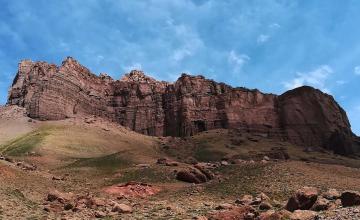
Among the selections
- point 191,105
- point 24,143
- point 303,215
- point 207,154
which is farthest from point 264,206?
point 191,105

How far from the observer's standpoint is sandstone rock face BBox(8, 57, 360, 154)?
479ft

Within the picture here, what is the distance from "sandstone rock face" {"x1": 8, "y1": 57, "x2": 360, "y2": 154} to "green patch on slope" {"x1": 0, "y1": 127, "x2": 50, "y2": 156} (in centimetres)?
2694

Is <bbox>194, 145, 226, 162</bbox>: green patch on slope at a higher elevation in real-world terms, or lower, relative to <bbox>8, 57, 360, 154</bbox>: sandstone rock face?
lower

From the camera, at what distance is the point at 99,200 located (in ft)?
122

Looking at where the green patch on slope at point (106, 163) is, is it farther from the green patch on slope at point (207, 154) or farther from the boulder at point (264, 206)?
the boulder at point (264, 206)

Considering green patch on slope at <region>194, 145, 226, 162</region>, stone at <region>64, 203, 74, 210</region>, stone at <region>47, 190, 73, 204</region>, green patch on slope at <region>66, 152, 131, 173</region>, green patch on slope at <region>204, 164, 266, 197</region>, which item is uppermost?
green patch on slope at <region>194, 145, 226, 162</region>

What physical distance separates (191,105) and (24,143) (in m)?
65.5

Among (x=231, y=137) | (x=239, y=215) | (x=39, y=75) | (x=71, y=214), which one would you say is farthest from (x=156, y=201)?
(x=39, y=75)

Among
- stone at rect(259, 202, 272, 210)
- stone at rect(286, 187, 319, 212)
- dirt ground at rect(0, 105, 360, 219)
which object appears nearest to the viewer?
stone at rect(286, 187, 319, 212)

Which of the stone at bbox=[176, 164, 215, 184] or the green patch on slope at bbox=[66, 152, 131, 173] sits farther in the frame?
the green patch on slope at bbox=[66, 152, 131, 173]

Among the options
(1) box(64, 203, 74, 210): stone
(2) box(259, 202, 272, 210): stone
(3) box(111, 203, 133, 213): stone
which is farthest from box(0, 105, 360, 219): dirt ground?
(2) box(259, 202, 272, 210): stone

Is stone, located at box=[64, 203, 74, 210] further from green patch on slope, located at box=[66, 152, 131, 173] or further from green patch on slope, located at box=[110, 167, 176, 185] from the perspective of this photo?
green patch on slope, located at box=[66, 152, 131, 173]

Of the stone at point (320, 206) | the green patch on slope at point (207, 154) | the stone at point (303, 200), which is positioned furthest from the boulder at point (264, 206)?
the green patch on slope at point (207, 154)

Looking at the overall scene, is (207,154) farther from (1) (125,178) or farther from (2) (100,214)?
(2) (100,214)
